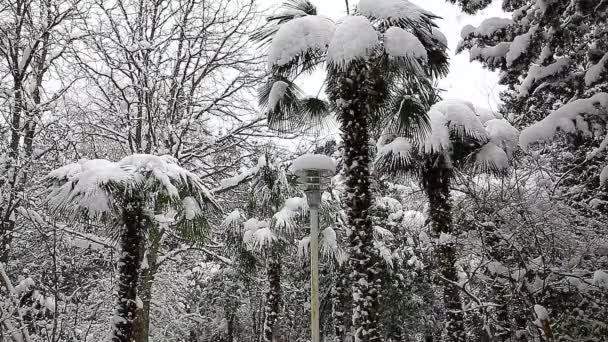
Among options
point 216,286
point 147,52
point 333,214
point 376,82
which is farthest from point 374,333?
point 216,286

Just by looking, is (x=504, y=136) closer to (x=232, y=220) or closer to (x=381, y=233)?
(x=232, y=220)

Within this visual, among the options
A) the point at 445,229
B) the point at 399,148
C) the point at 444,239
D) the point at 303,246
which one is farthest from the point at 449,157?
the point at 303,246

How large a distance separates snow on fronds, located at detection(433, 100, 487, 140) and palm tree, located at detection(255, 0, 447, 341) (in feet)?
7.19

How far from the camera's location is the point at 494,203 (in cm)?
981

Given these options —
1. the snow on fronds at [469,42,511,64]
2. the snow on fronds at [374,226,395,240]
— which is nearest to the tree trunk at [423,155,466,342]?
the snow on fronds at [469,42,511,64]

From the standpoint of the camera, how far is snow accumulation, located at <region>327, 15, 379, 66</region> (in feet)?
22.1

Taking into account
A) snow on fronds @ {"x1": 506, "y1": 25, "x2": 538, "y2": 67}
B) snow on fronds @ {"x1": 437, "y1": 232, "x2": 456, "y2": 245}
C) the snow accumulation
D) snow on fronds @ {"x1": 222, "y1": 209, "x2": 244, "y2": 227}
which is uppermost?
snow on fronds @ {"x1": 506, "y1": 25, "x2": 538, "y2": 67}

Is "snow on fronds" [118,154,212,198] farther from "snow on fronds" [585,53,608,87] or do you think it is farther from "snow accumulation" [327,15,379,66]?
"snow on fronds" [585,53,608,87]

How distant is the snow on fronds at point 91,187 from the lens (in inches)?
256

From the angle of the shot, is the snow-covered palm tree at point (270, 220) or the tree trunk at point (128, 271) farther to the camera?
the snow-covered palm tree at point (270, 220)

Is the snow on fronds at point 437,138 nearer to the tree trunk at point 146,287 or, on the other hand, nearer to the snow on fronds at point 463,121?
the snow on fronds at point 463,121

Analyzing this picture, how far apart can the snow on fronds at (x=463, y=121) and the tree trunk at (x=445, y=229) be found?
2.18 ft

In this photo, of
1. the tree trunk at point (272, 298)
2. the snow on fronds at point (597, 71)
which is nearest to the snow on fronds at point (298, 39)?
the snow on fronds at point (597, 71)

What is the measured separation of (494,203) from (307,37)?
491 cm
